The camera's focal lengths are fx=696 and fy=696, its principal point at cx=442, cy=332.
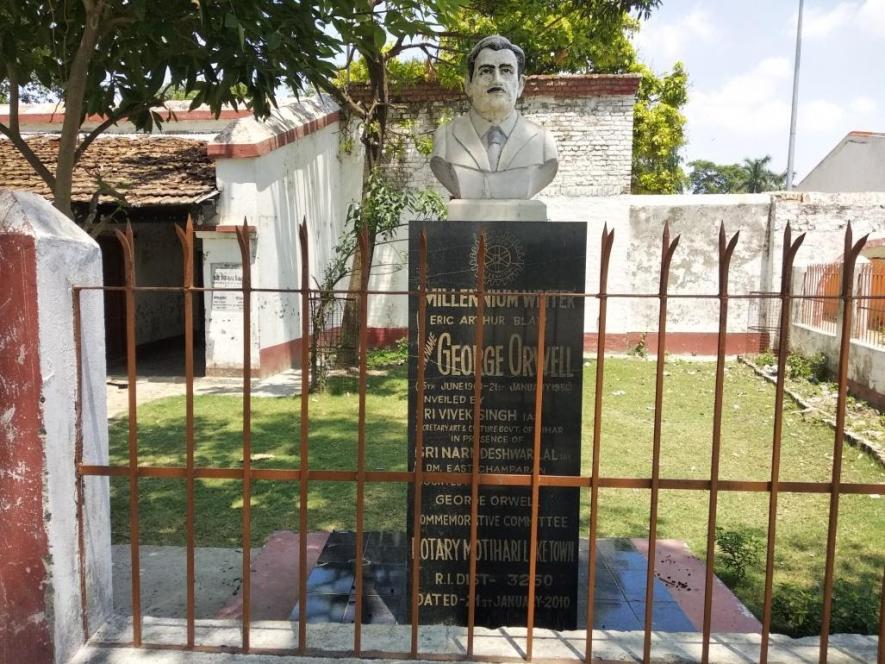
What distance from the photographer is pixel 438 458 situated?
3160 mm

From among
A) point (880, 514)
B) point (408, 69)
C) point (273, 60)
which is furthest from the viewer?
point (408, 69)

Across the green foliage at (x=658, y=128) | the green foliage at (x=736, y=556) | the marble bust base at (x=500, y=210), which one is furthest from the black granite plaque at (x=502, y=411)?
the green foliage at (x=658, y=128)

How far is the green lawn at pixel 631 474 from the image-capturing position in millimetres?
4297

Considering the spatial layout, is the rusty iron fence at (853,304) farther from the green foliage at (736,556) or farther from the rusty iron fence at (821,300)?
the green foliage at (736,556)

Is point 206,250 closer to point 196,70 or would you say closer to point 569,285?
point 196,70

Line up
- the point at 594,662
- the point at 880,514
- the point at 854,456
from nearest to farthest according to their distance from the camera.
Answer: the point at 594,662, the point at 880,514, the point at 854,456

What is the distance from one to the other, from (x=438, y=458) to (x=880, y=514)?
13.0 feet

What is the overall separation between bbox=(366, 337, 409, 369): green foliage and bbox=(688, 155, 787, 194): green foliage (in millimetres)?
40399

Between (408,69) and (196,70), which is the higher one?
(408,69)

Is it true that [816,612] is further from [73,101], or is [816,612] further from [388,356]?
[388,356]

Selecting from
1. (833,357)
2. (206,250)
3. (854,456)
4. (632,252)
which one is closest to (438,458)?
(854,456)

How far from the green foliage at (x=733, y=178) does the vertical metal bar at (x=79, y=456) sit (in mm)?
49358

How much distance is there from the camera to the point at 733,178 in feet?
163

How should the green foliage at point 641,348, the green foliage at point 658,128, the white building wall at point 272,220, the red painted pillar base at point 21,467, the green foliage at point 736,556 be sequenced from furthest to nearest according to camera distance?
the green foliage at point 658,128
the green foliage at point 641,348
the white building wall at point 272,220
the green foliage at point 736,556
the red painted pillar base at point 21,467
